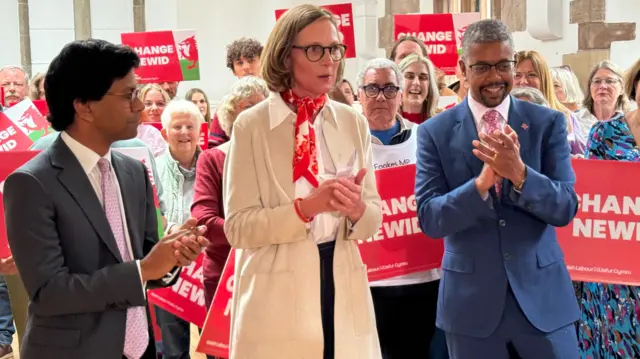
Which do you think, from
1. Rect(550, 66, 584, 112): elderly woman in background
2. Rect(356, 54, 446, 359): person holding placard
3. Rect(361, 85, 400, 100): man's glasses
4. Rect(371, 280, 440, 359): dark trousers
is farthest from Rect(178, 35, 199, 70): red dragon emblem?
Rect(371, 280, 440, 359): dark trousers

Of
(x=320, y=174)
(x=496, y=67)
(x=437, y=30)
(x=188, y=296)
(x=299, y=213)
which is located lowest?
(x=188, y=296)

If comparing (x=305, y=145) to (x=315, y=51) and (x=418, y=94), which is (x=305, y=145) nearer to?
(x=315, y=51)

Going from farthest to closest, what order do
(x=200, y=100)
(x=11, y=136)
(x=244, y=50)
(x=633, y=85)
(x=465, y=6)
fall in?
(x=465, y=6) < (x=200, y=100) < (x=244, y=50) < (x=11, y=136) < (x=633, y=85)

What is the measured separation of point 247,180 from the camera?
265 cm

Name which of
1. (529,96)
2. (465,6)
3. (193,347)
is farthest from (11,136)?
(465,6)

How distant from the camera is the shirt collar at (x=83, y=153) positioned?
2.37 meters

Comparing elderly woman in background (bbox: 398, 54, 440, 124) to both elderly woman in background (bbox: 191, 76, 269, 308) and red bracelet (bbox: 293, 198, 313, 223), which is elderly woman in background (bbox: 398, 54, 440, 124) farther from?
red bracelet (bbox: 293, 198, 313, 223)

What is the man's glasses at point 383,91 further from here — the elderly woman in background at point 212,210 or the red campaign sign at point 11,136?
the red campaign sign at point 11,136

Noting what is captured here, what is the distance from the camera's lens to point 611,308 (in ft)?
11.9

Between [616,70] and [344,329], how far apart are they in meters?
4.03

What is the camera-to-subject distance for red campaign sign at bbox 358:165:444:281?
382cm

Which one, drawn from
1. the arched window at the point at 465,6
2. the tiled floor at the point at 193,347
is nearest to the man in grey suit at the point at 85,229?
the tiled floor at the point at 193,347

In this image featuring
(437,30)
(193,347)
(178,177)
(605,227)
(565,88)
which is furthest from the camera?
(437,30)

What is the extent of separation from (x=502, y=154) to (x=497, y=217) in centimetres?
30
